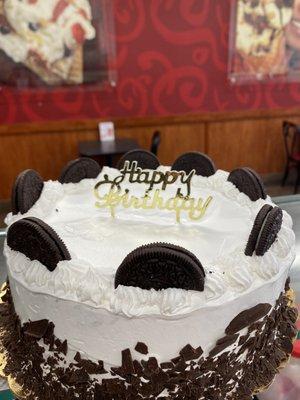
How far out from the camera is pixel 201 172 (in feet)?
8.52

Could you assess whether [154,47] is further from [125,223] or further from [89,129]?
[125,223]

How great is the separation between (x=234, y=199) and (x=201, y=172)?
0.37 metres

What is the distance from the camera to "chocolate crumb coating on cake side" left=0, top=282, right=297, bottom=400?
4.90 feet

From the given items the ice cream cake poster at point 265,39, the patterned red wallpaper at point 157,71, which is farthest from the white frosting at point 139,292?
the ice cream cake poster at point 265,39

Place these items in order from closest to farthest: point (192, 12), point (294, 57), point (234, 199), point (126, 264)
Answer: point (126, 264) → point (234, 199) → point (192, 12) → point (294, 57)

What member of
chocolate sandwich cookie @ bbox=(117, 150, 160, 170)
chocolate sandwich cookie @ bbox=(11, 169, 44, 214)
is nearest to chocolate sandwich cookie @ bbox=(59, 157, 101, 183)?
chocolate sandwich cookie @ bbox=(117, 150, 160, 170)

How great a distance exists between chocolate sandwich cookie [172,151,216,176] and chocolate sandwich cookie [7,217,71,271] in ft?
3.89

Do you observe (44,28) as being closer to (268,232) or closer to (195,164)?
(195,164)

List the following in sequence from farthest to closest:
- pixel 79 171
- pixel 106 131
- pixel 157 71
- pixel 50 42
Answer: pixel 157 71
pixel 106 131
pixel 50 42
pixel 79 171

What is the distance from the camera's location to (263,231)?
5.19 feet

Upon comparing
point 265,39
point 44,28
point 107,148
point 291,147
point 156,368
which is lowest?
point 291,147

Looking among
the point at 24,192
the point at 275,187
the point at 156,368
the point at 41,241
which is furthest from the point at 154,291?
the point at 275,187

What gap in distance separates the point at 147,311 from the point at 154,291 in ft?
0.23

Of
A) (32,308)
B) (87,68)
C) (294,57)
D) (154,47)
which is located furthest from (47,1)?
(32,308)
